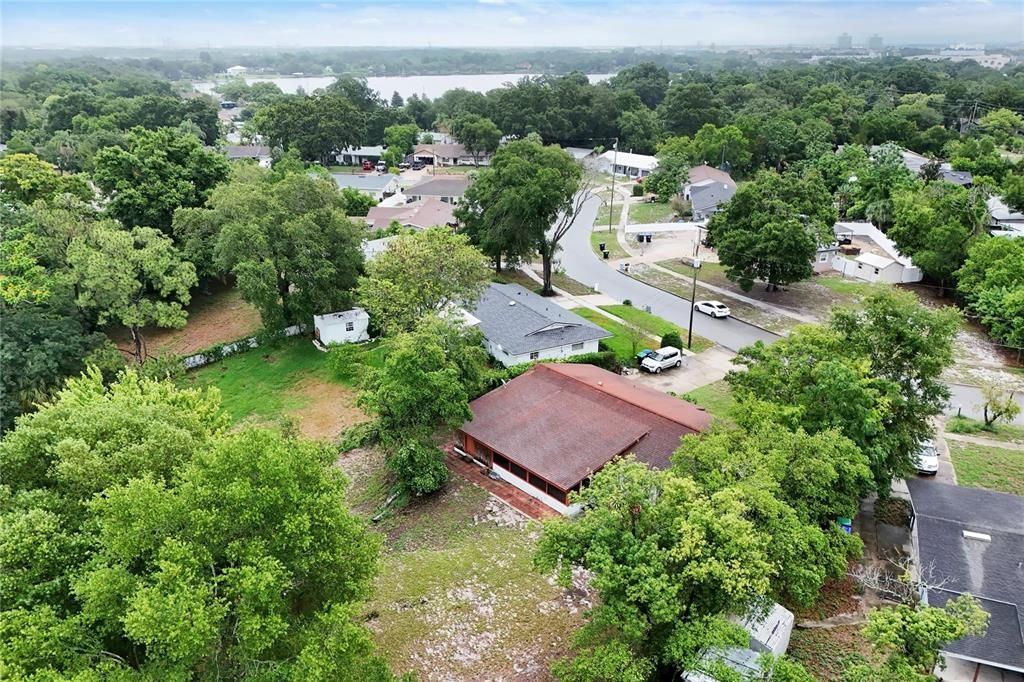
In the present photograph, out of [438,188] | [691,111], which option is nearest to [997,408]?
[438,188]

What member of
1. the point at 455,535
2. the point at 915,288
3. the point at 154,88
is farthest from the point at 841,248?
the point at 154,88

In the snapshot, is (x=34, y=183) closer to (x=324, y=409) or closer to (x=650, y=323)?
(x=324, y=409)

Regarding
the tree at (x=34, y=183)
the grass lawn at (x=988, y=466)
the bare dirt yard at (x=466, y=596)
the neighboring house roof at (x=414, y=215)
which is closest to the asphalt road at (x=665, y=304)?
the grass lawn at (x=988, y=466)

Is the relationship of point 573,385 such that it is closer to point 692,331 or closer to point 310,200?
point 692,331

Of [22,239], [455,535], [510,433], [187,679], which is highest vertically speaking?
[22,239]

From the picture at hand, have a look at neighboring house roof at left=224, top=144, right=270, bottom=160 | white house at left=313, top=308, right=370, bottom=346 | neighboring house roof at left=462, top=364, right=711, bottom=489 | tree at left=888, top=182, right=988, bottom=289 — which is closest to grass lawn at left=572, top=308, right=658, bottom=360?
neighboring house roof at left=462, top=364, right=711, bottom=489

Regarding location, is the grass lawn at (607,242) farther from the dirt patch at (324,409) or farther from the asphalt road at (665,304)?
the dirt patch at (324,409)

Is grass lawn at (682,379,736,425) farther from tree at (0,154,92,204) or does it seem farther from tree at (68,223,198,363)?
tree at (0,154,92,204)
